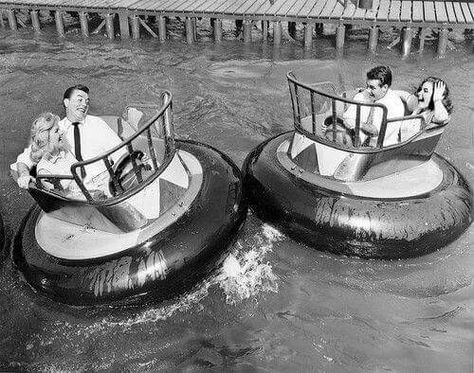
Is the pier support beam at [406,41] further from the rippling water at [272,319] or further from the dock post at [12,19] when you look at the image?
the dock post at [12,19]

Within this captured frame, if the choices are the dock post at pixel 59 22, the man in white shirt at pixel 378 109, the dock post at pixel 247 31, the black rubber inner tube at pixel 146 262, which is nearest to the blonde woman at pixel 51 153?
the black rubber inner tube at pixel 146 262

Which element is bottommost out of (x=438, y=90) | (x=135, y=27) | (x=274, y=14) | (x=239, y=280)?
(x=239, y=280)

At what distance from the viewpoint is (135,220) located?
4.31 meters

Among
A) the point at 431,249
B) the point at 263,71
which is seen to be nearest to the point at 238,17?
the point at 263,71

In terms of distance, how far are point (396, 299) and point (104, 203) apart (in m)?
2.76

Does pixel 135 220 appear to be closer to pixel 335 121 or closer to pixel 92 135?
pixel 92 135

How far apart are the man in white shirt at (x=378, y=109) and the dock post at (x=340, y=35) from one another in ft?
21.5

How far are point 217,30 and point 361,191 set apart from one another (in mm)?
8165

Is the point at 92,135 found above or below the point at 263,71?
above

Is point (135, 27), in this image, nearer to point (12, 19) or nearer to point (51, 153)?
point (12, 19)

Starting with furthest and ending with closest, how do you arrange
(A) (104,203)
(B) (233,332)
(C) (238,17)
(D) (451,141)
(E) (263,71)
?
(C) (238,17) < (E) (263,71) < (D) (451,141) < (B) (233,332) < (A) (104,203)

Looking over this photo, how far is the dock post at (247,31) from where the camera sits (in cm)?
1155

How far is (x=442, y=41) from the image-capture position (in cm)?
1089

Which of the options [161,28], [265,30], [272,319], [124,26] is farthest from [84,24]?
[272,319]
